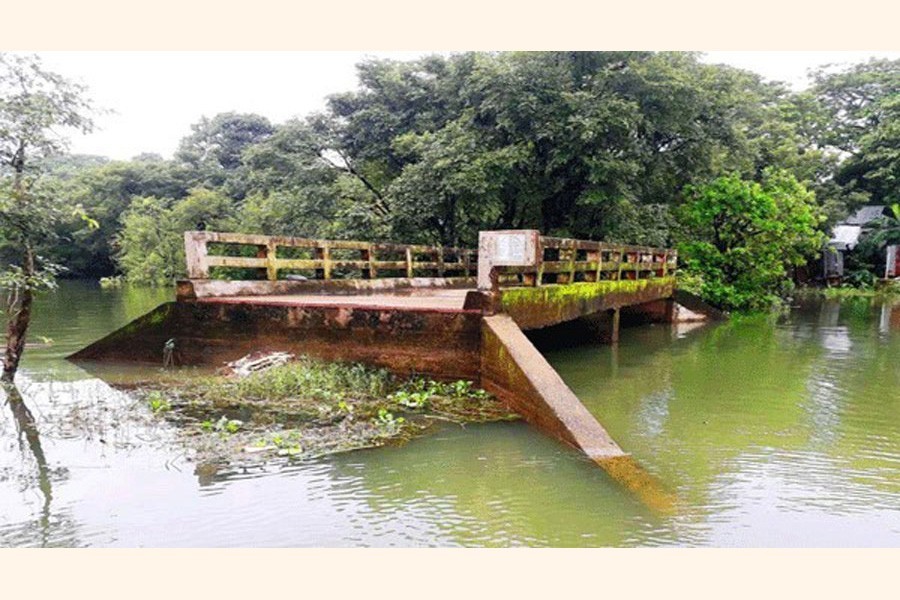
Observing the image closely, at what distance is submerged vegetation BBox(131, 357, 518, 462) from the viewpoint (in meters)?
5.70

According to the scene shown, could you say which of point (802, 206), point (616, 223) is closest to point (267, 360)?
→ point (616, 223)

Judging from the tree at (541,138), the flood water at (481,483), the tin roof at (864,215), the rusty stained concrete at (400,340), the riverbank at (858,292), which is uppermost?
the tree at (541,138)

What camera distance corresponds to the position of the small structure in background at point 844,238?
3325 centimetres

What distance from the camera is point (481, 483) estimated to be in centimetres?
503

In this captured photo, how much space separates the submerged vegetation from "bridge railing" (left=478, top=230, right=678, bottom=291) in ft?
4.74

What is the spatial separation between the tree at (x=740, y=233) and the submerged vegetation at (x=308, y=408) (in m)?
14.6

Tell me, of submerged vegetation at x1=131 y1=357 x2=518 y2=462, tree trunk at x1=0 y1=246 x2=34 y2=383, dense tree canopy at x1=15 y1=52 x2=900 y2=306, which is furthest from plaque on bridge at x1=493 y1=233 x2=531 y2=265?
dense tree canopy at x1=15 y1=52 x2=900 y2=306

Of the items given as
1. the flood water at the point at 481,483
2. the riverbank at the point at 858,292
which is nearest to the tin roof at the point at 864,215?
the riverbank at the point at 858,292

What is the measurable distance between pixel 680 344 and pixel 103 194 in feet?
126

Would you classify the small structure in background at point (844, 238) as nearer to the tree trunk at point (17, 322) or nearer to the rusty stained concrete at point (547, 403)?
the rusty stained concrete at point (547, 403)

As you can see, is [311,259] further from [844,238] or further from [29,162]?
[844,238]

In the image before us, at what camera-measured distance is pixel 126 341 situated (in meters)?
8.90

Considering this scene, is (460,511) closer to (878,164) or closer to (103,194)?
(878,164)

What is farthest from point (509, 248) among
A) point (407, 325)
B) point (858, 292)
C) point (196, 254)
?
point (858, 292)
